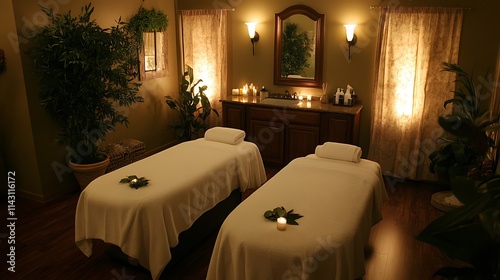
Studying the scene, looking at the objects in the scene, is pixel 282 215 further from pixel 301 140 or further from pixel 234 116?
pixel 234 116

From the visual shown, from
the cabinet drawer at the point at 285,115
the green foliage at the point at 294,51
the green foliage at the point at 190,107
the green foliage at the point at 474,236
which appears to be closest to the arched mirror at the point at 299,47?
the green foliage at the point at 294,51

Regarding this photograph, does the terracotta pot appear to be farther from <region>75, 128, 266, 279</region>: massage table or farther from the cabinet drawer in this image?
the cabinet drawer

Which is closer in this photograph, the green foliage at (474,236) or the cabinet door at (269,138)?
the green foliage at (474,236)

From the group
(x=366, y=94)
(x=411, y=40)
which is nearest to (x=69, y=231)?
(x=366, y=94)

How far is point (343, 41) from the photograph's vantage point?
14.8 feet

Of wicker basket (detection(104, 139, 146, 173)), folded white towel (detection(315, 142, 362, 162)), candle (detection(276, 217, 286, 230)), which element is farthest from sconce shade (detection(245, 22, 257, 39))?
candle (detection(276, 217, 286, 230))

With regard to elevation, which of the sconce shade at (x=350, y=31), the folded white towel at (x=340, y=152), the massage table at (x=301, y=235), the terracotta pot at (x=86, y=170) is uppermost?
the sconce shade at (x=350, y=31)

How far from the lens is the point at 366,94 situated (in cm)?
452

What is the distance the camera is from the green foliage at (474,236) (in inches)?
37.4

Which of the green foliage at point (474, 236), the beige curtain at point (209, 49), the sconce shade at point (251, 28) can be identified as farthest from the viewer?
the beige curtain at point (209, 49)

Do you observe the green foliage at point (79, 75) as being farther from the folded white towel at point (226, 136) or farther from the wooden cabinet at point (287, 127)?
the wooden cabinet at point (287, 127)

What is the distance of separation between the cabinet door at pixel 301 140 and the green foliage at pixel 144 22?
6.95 ft

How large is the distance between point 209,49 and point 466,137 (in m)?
3.30

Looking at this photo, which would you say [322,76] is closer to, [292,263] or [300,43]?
[300,43]
